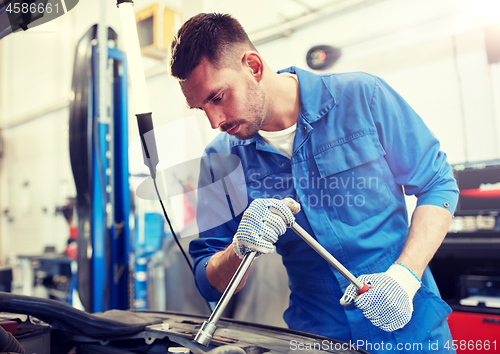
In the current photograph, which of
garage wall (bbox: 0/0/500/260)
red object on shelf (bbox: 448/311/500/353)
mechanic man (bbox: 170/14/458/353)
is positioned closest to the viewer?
mechanic man (bbox: 170/14/458/353)

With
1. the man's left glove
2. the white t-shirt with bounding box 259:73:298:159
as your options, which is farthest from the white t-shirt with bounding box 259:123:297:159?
the man's left glove

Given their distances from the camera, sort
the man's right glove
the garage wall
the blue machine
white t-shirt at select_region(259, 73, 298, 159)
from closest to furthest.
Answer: the man's right glove < white t-shirt at select_region(259, 73, 298, 159) < the garage wall < the blue machine

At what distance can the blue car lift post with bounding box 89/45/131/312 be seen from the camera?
5.54 ft

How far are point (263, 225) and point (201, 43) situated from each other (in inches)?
20.2

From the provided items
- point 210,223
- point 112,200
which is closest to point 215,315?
point 210,223

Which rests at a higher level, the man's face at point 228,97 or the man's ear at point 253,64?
the man's ear at point 253,64

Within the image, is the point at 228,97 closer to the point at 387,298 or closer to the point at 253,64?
the point at 253,64

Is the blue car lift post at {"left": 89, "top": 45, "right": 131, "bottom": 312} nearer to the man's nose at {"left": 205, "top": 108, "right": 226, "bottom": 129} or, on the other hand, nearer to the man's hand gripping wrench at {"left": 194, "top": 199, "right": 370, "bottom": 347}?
the man's nose at {"left": 205, "top": 108, "right": 226, "bottom": 129}

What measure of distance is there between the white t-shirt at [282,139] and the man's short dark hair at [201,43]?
24cm

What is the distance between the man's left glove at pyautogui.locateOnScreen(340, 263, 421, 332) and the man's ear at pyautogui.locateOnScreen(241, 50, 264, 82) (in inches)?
23.1

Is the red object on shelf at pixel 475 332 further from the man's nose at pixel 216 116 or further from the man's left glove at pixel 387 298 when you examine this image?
the man's nose at pixel 216 116

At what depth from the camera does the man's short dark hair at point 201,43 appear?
0.95 m

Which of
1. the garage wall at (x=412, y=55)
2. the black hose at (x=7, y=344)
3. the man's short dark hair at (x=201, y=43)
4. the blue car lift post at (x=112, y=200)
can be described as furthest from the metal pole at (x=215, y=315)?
the blue car lift post at (x=112, y=200)

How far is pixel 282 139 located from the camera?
107 centimetres
